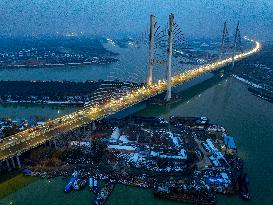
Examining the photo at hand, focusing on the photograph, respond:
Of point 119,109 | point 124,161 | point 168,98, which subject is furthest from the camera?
point 168,98

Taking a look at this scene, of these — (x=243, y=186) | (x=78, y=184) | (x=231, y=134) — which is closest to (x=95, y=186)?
(x=78, y=184)

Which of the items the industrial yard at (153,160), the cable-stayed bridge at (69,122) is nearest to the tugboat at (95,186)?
the industrial yard at (153,160)

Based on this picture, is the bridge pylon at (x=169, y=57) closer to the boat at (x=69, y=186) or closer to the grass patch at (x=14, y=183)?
the boat at (x=69, y=186)

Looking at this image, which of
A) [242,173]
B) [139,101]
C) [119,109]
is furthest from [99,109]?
[242,173]

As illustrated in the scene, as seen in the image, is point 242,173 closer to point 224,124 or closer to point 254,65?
point 224,124

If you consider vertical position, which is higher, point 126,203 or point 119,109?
point 119,109

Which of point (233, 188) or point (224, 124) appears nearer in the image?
point (233, 188)
